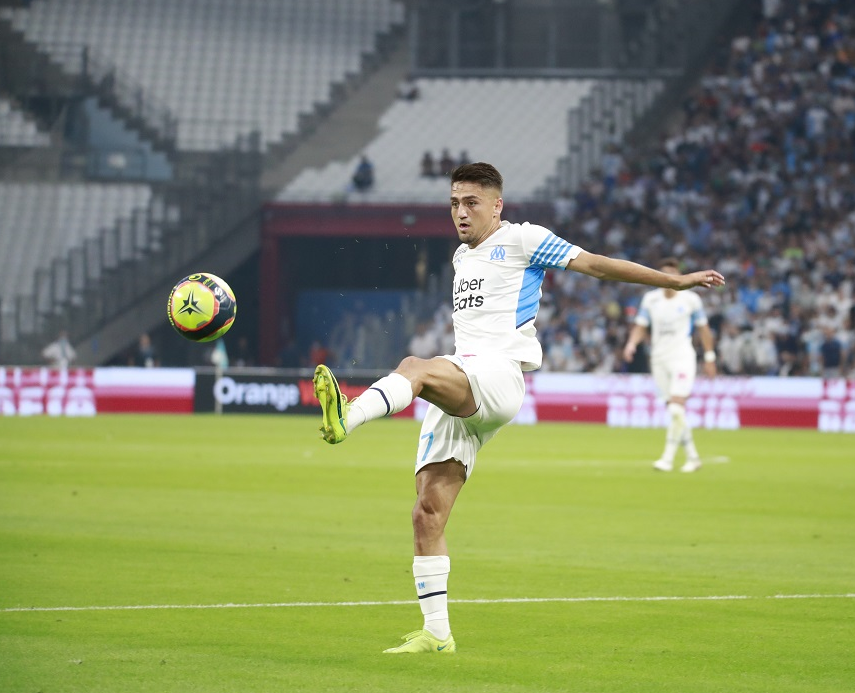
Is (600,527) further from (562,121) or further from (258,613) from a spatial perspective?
(562,121)

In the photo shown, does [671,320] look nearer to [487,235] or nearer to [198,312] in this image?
[198,312]

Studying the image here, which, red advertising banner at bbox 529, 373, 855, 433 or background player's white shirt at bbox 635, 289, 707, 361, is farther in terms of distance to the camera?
red advertising banner at bbox 529, 373, 855, 433

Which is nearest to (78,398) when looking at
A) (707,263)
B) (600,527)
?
(707,263)

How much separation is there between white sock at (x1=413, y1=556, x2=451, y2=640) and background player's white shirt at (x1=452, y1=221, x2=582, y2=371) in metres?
1.09

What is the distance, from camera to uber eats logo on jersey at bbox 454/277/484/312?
314 inches

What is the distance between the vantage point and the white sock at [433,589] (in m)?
7.55

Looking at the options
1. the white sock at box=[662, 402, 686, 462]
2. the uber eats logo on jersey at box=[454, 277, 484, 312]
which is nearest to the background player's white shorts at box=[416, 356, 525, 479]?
the uber eats logo on jersey at box=[454, 277, 484, 312]

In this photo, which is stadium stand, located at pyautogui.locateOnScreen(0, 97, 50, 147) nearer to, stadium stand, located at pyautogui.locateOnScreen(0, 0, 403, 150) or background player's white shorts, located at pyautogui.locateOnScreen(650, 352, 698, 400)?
stadium stand, located at pyautogui.locateOnScreen(0, 0, 403, 150)

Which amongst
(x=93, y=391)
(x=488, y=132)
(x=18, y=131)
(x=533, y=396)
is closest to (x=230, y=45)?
(x=18, y=131)

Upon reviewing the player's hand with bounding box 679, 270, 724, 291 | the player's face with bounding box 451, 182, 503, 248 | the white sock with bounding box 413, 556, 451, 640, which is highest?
the player's face with bounding box 451, 182, 503, 248

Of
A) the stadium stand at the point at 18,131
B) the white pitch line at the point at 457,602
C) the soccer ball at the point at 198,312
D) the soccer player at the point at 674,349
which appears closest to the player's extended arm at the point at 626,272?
the soccer ball at the point at 198,312

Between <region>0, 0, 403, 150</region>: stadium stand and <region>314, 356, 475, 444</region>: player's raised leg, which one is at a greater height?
<region>0, 0, 403, 150</region>: stadium stand

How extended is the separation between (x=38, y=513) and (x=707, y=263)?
2639 centimetres

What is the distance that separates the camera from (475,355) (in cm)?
782
